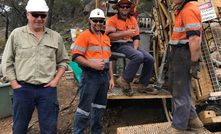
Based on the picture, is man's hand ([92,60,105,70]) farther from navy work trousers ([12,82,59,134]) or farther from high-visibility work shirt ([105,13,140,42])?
high-visibility work shirt ([105,13,140,42])

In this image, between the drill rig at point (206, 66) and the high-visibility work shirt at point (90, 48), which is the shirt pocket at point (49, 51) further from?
the drill rig at point (206, 66)

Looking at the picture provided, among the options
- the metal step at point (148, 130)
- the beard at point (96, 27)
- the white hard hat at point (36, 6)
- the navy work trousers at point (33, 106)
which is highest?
the white hard hat at point (36, 6)

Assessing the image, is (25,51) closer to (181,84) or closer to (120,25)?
(120,25)

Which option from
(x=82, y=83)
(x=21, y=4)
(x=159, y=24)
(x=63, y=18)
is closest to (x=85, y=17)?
(x=63, y=18)

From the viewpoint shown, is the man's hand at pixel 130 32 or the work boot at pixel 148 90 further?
the work boot at pixel 148 90

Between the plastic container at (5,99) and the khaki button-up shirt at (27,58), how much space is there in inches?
92.1

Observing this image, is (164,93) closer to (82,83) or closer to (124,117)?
(124,117)

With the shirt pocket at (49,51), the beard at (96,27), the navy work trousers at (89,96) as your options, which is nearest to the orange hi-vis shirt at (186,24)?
the beard at (96,27)

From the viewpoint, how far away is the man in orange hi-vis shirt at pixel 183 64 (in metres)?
2.45

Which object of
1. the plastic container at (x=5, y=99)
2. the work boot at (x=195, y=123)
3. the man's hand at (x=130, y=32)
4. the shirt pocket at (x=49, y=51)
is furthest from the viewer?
the plastic container at (x=5, y=99)

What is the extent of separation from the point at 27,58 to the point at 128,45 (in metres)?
1.92

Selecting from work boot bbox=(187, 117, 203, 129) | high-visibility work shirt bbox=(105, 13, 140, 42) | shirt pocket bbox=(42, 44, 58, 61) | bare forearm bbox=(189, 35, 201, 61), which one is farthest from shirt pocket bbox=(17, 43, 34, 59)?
work boot bbox=(187, 117, 203, 129)

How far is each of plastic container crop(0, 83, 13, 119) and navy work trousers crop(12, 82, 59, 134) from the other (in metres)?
2.36

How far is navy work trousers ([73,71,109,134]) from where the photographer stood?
3.03 meters
